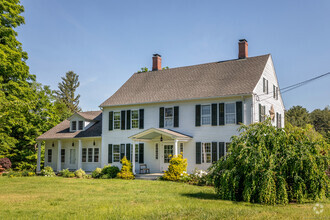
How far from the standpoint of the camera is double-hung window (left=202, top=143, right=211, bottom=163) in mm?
20703

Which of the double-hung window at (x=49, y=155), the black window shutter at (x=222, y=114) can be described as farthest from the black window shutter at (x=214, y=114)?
the double-hung window at (x=49, y=155)

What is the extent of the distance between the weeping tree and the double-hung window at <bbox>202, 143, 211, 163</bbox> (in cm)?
824

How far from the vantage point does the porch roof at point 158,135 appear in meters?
20.3

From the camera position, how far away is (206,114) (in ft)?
69.6

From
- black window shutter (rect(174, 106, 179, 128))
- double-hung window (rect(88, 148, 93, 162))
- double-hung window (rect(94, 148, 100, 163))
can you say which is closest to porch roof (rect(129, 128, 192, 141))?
black window shutter (rect(174, 106, 179, 128))

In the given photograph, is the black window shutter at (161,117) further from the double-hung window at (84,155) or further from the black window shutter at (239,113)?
the double-hung window at (84,155)

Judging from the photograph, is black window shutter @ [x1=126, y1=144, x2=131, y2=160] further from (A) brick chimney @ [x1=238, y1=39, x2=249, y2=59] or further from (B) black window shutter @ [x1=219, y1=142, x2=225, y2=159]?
(A) brick chimney @ [x1=238, y1=39, x2=249, y2=59]

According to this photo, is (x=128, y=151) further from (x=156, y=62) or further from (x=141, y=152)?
(x=156, y=62)

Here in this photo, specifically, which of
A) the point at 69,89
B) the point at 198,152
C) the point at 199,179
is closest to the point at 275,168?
the point at 199,179

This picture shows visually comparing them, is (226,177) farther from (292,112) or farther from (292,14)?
(292,112)

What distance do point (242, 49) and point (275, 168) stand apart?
13909mm

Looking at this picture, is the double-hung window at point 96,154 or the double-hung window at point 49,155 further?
the double-hung window at point 49,155

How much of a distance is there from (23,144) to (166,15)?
810 inches

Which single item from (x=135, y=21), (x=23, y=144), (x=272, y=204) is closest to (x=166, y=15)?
(x=135, y=21)
